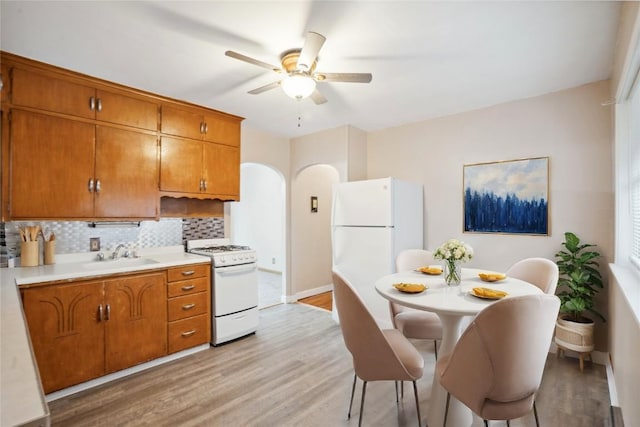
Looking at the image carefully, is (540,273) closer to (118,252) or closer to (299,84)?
(299,84)

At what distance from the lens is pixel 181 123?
10.4 feet

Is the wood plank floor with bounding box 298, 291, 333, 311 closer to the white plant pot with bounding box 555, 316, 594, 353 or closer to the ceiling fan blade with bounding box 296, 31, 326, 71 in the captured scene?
Answer: the white plant pot with bounding box 555, 316, 594, 353

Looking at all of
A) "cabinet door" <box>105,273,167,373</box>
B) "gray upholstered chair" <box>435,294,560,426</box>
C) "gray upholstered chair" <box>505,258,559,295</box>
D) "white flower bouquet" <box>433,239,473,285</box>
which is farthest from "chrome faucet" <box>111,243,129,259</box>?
"gray upholstered chair" <box>505,258,559,295</box>

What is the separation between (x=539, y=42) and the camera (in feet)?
6.88

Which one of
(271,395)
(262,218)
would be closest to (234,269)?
(271,395)

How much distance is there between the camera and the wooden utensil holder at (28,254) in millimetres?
2424

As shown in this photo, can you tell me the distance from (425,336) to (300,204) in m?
2.97

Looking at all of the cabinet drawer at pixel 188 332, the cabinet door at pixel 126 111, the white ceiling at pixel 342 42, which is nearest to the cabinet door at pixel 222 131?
the white ceiling at pixel 342 42

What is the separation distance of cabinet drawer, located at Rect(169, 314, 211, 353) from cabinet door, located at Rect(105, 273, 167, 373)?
0.07m

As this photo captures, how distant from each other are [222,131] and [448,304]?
2.96 m

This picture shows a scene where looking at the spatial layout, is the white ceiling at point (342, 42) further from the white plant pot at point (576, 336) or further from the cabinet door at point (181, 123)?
the white plant pot at point (576, 336)

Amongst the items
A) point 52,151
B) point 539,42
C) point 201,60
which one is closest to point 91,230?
point 52,151

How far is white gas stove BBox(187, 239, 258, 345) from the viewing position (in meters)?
3.10

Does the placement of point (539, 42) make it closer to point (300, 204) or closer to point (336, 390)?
point (336, 390)
